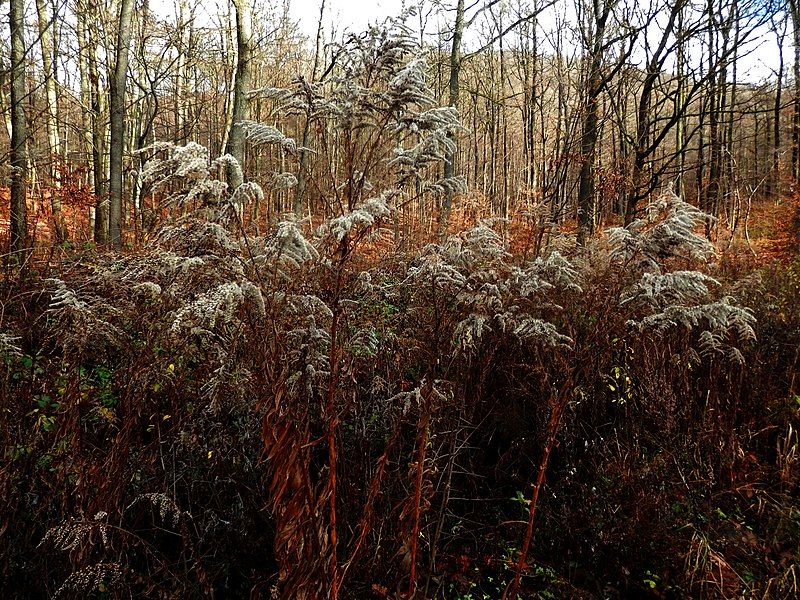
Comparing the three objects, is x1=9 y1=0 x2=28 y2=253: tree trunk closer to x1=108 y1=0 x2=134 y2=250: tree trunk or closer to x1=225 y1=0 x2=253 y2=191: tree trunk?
x1=108 y1=0 x2=134 y2=250: tree trunk

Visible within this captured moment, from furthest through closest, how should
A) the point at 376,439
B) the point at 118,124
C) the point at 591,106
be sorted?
the point at 118,124 → the point at 591,106 → the point at 376,439

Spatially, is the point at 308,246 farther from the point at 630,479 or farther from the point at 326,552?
the point at 630,479

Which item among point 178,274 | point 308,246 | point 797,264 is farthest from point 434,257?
point 797,264

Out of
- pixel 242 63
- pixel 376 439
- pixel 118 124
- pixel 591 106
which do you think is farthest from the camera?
pixel 118 124

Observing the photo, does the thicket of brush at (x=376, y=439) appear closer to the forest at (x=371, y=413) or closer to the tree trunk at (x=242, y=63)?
the forest at (x=371, y=413)

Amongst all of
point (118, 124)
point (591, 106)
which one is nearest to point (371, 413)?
point (591, 106)

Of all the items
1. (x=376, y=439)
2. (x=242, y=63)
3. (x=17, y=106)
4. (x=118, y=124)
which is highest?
(x=242, y=63)

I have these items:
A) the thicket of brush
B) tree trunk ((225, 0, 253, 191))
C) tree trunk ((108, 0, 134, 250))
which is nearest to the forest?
the thicket of brush

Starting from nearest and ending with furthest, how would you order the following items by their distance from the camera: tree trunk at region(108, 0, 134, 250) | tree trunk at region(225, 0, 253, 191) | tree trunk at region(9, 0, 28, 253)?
tree trunk at region(9, 0, 28, 253) < tree trunk at region(225, 0, 253, 191) < tree trunk at region(108, 0, 134, 250)

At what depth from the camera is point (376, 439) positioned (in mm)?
3053

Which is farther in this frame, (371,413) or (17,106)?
(17,106)

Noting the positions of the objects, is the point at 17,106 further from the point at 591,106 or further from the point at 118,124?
the point at 591,106

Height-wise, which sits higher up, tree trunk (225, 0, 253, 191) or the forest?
tree trunk (225, 0, 253, 191)

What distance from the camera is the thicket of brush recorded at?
2.07 metres
